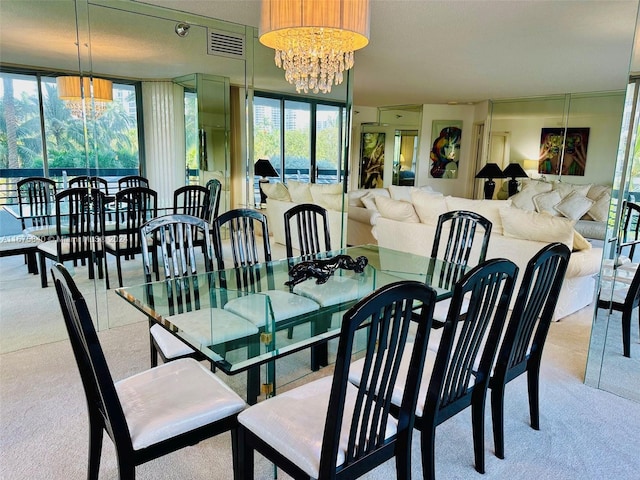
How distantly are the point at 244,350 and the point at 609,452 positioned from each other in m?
1.80

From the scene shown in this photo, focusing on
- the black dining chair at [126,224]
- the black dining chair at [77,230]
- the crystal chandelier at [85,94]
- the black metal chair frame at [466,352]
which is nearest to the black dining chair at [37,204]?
the black dining chair at [77,230]

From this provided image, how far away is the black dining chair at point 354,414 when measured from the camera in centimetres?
119

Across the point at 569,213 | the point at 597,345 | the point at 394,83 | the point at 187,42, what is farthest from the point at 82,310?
the point at 569,213

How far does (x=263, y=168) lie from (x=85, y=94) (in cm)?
190

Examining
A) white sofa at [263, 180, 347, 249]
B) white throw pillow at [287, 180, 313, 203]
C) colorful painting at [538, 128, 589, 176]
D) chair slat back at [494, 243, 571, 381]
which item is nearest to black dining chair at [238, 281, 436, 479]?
chair slat back at [494, 243, 571, 381]

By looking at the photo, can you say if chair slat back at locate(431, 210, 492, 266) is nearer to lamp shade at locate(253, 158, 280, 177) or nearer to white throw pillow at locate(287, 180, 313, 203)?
lamp shade at locate(253, 158, 280, 177)

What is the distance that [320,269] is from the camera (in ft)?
8.39

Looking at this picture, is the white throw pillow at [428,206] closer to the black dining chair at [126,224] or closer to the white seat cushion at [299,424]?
the black dining chair at [126,224]

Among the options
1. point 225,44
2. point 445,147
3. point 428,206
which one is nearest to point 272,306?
point 428,206

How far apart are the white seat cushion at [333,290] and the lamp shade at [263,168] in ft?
7.59

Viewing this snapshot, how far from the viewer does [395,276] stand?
274 centimetres

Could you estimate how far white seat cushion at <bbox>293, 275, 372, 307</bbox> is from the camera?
2.36 metres

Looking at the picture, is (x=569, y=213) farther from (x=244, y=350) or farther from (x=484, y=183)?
(x=244, y=350)

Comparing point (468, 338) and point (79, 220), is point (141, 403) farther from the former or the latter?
point (79, 220)
